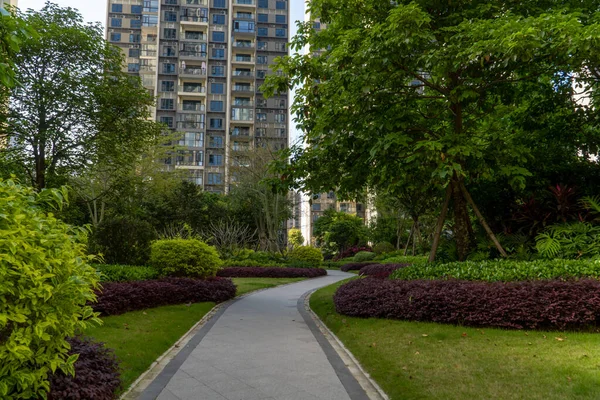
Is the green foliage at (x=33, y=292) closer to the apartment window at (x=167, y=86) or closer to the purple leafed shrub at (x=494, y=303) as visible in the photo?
the purple leafed shrub at (x=494, y=303)

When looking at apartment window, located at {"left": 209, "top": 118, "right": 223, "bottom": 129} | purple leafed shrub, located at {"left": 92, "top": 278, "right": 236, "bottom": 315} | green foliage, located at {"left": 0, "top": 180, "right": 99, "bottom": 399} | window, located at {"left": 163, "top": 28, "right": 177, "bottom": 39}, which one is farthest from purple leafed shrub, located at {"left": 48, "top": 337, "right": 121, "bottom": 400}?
window, located at {"left": 163, "top": 28, "right": 177, "bottom": 39}

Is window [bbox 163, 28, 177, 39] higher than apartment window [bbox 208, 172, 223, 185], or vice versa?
window [bbox 163, 28, 177, 39]

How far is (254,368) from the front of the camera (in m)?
5.90

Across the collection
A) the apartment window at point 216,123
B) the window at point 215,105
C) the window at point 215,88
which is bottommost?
the apartment window at point 216,123

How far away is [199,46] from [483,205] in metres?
48.6

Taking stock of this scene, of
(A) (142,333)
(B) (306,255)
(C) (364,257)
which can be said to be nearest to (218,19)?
(C) (364,257)

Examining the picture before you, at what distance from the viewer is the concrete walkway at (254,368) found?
4.86 metres

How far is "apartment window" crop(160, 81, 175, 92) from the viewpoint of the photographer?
53594 mm

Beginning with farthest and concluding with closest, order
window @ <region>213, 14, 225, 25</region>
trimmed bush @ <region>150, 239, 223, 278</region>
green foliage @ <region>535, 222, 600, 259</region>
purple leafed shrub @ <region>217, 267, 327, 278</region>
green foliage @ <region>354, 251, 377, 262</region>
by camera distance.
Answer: window @ <region>213, 14, 225, 25</region> → green foliage @ <region>354, 251, 377, 262</region> → purple leafed shrub @ <region>217, 267, 327, 278</region> → trimmed bush @ <region>150, 239, 223, 278</region> → green foliage @ <region>535, 222, 600, 259</region>

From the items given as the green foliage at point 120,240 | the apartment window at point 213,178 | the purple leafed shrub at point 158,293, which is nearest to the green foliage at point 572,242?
the purple leafed shrub at point 158,293

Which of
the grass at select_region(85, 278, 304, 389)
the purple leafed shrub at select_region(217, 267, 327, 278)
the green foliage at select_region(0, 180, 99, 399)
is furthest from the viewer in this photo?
the purple leafed shrub at select_region(217, 267, 327, 278)

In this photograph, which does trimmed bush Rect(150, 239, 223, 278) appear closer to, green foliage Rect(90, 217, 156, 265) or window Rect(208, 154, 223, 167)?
green foliage Rect(90, 217, 156, 265)

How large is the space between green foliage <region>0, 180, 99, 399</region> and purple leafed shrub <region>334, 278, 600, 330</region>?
19.4 feet

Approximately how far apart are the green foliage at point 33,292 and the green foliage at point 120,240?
9110 mm
